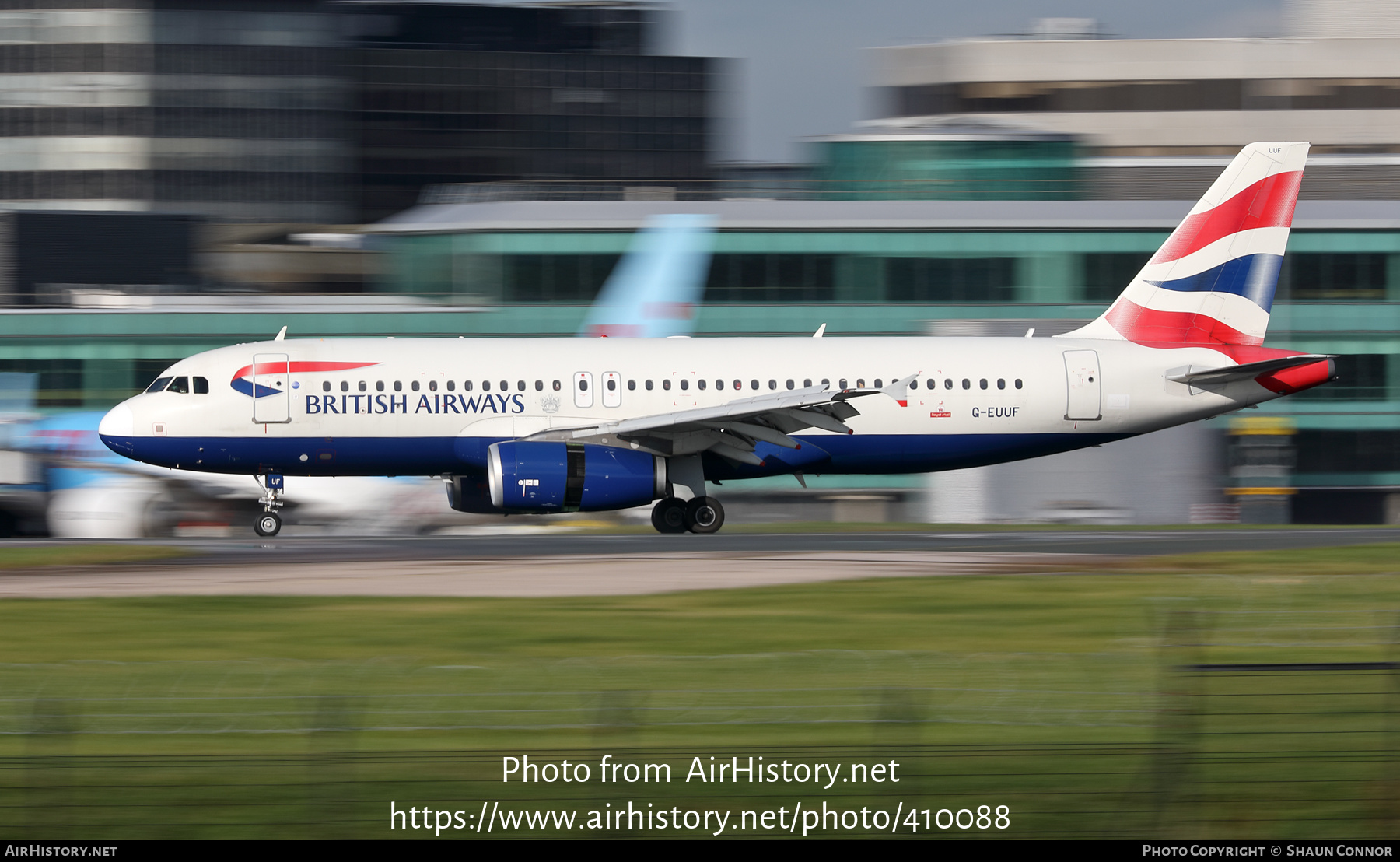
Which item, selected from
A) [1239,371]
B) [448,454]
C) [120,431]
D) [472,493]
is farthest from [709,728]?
[1239,371]

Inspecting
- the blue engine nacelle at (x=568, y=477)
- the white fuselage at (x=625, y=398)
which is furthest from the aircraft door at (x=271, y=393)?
the blue engine nacelle at (x=568, y=477)

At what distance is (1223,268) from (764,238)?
1933 cm

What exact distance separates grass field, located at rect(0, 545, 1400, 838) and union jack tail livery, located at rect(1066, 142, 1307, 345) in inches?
683

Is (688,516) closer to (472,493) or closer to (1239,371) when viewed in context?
(472,493)

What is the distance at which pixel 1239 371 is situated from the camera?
3042 centimetres

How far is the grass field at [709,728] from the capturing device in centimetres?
844

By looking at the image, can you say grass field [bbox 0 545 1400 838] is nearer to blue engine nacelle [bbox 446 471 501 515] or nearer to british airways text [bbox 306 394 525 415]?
british airways text [bbox 306 394 525 415]

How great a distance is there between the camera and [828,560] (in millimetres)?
22938

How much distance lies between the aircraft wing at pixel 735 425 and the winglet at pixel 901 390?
0.07ft

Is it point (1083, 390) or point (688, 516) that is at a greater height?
point (1083, 390)

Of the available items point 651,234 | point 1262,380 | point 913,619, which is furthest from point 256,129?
point 913,619

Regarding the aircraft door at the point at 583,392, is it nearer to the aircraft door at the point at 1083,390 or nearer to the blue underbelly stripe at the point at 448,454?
the blue underbelly stripe at the point at 448,454

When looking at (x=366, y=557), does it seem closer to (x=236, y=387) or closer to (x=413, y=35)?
(x=236, y=387)

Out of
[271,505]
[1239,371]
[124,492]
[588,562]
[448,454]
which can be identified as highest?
[1239,371]
